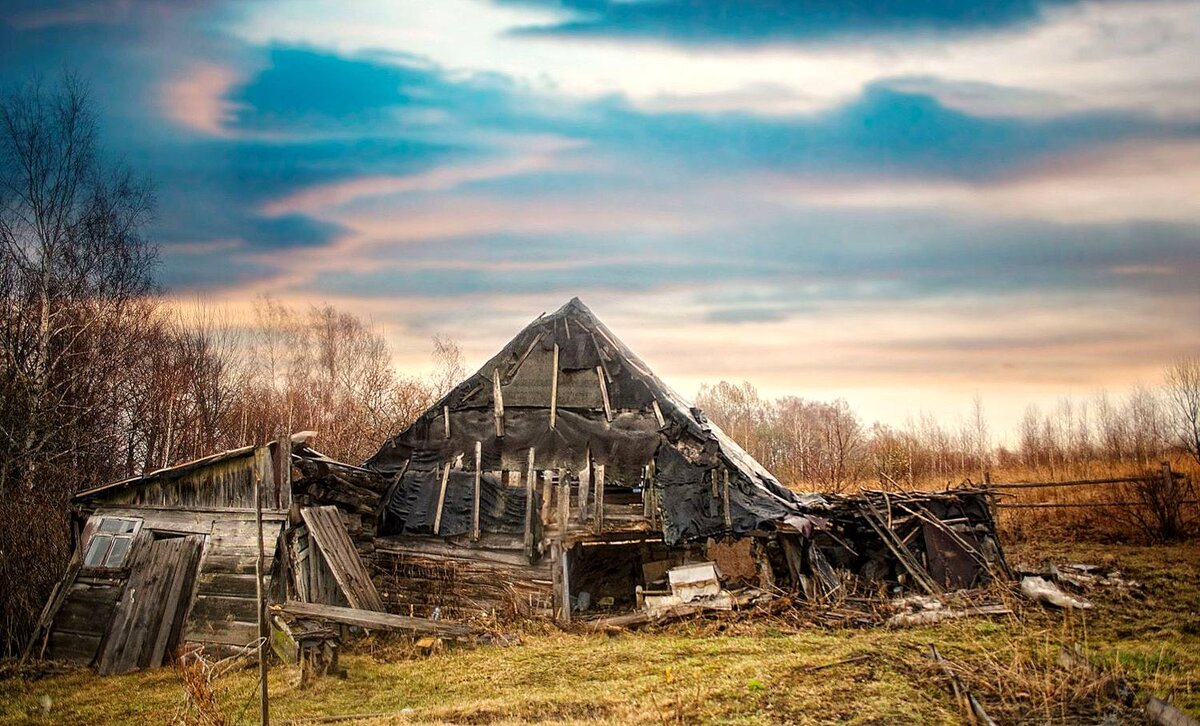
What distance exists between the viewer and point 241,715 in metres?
9.57

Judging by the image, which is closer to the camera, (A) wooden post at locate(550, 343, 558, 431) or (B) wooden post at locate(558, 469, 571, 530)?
(B) wooden post at locate(558, 469, 571, 530)

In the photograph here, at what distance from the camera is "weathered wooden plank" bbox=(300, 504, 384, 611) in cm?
1373

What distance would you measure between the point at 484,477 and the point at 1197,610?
11517mm

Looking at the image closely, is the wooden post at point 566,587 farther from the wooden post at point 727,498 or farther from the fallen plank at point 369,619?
the wooden post at point 727,498

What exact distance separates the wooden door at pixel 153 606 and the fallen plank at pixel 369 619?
186cm

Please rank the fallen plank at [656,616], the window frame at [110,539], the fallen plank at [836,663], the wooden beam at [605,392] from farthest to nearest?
the wooden beam at [605,392] < the fallen plank at [656,616] < the window frame at [110,539] < the fallen plank at [836,663]

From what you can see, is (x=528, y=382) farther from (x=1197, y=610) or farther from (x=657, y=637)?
(x=1197, y=610)

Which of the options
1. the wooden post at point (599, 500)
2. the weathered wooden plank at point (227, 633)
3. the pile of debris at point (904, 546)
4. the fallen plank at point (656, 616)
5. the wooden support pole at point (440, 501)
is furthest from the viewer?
the wooden support pole at point (440, 501)

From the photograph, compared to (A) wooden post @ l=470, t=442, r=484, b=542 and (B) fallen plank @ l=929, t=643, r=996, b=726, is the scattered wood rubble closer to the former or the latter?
(A) wooden post @ l=470, t=442, r=484, b=542

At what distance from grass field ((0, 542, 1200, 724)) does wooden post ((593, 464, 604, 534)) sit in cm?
197

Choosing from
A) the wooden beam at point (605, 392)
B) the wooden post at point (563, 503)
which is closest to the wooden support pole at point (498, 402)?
the wooden post at point (563, 503)

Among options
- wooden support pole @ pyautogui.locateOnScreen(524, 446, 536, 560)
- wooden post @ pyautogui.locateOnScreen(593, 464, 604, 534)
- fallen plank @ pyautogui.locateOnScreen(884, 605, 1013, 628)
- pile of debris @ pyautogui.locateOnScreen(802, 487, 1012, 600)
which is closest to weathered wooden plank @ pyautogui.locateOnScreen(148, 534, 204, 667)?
wooden support pole @ pyautogui.locateOnScreen(524, 446, 536, 560)

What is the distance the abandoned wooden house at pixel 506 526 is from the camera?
43.2 ft

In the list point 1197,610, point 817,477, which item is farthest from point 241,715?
point 817,477
